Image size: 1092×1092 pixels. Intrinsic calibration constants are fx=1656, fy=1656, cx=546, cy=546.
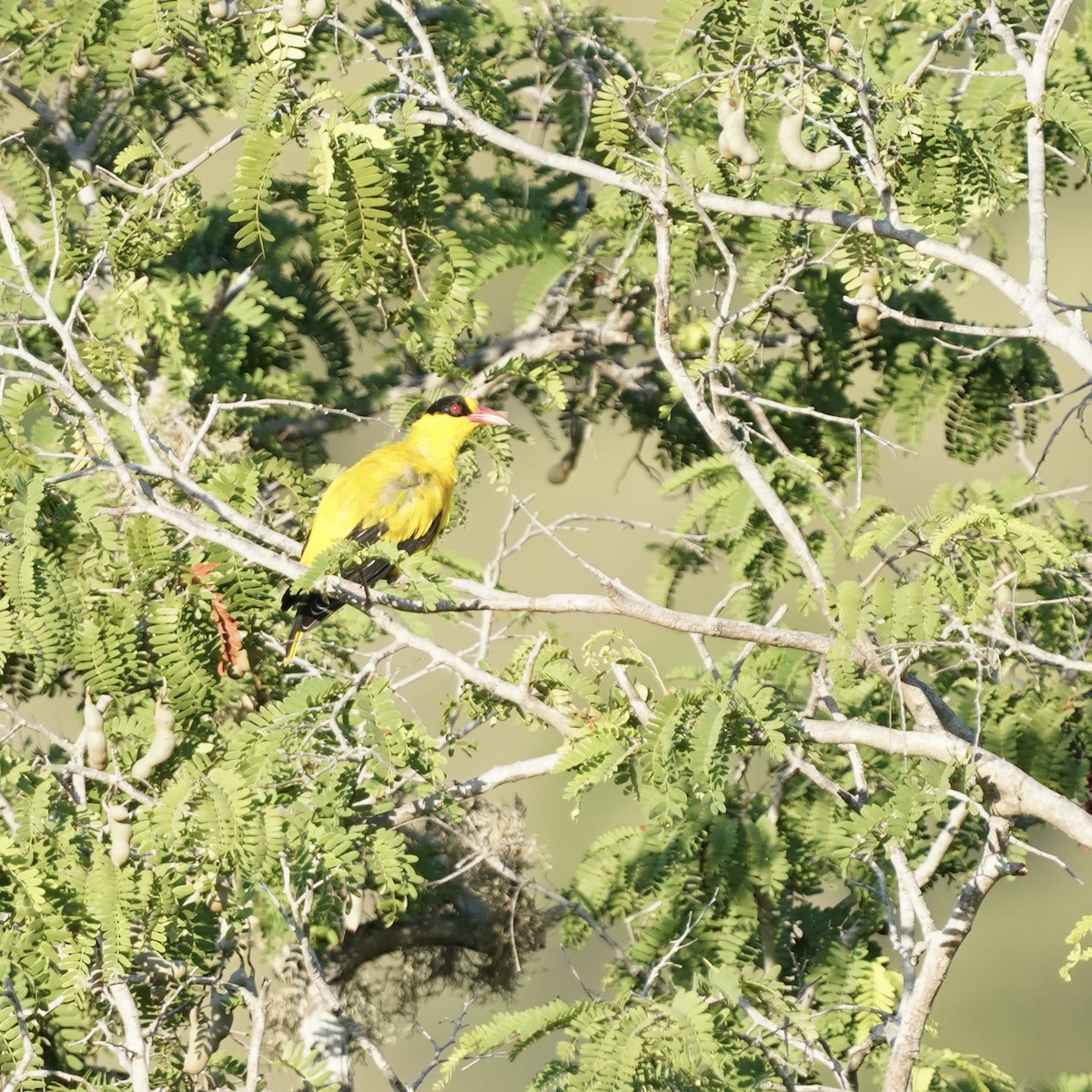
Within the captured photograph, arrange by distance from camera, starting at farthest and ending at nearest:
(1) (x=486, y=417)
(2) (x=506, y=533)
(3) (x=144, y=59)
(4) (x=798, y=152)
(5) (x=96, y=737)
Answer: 1. (1) (x=486, y=417)
2. (3) (x=144, y=59)
3. (5) (x=96, y=737)
4. (2) (x=506, y=533)
5. (4) (x=798, y=152)

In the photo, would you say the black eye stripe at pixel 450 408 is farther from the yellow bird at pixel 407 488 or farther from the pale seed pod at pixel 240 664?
the pale seed pod at pixel 240 664

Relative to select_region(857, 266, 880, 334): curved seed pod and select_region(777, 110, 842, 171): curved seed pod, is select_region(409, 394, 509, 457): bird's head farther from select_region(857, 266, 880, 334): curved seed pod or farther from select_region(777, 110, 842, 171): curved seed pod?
select_region(777, 110, 842, 171): curved seed pod

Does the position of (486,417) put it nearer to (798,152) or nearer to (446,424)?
(446,424)

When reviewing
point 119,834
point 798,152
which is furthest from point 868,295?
point 119,834

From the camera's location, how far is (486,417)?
16.7 ft

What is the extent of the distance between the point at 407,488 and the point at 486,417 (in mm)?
328

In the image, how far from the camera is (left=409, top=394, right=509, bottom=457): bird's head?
5.12 m

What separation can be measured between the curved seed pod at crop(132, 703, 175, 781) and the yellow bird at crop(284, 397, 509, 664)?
100cm

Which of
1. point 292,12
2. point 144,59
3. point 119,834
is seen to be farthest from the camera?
point 144,59

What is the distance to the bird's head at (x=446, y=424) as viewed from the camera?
5.12m

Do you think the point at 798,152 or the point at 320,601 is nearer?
the point at 798,152

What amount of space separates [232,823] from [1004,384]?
2.85 m

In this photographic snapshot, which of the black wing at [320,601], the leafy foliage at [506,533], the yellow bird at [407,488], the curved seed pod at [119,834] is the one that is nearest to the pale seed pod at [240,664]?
the leafy foliage at [506,533]

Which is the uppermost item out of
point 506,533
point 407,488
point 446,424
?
point 506,533
